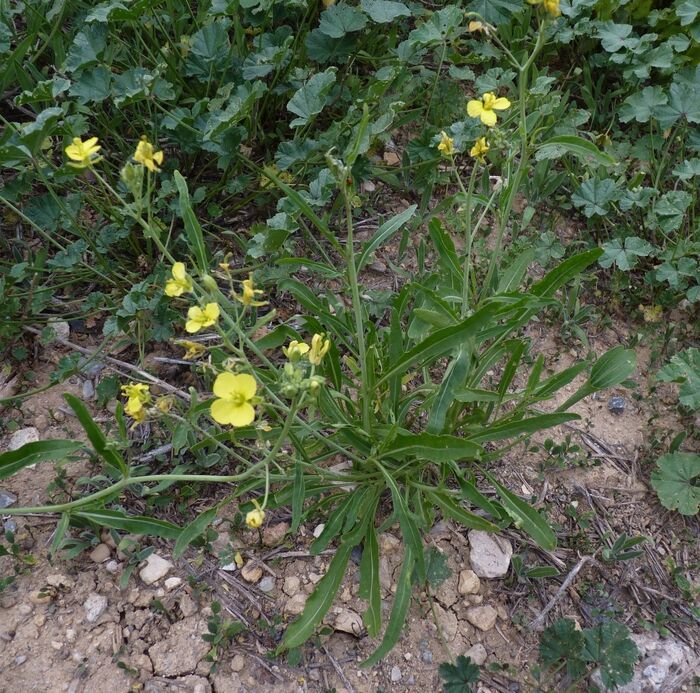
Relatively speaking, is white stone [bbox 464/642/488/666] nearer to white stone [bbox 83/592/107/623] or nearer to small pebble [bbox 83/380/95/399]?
white stone [bbox 83/592/107/623]

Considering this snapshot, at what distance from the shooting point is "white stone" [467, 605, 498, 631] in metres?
2.17

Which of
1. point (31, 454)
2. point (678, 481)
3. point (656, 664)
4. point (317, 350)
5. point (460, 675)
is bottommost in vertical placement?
point (656, 664)

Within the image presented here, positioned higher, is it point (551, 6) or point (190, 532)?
point (551, 6)

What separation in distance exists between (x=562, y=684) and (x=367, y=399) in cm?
108

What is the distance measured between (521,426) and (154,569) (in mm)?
1294

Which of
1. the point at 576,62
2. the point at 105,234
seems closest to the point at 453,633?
the point at 105,234

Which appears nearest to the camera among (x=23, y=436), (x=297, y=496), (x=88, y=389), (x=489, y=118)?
(x=297, y=496)

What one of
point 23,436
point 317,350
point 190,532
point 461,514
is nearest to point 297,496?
point 190,532

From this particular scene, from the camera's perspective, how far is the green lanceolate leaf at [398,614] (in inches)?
75.8

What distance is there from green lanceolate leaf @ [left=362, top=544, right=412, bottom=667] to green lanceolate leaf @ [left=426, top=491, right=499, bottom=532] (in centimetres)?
18

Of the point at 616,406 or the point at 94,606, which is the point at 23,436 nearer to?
the point at 94,606

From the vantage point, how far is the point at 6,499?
7.56ft

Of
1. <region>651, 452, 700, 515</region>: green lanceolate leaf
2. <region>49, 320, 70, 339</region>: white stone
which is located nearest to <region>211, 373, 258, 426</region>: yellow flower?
<region>49, 320, 70, 339</region>: white stone

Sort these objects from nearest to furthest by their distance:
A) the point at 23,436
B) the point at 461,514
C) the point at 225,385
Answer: the point at 225,385, the point at 461,514, the point at 23,436
